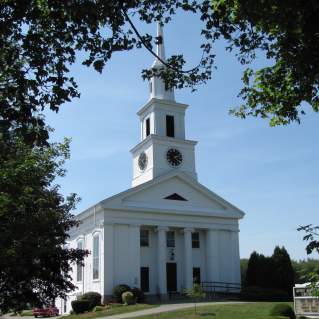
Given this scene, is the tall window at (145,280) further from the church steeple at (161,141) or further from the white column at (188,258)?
the church steeple at (161,141)

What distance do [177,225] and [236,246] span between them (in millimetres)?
6183

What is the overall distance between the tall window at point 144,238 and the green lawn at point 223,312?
514 inches

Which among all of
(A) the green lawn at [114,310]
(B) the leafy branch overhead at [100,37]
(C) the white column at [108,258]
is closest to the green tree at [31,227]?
(B) the leafy branch overhead at [100,37]

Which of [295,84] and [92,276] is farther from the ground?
[295,84]

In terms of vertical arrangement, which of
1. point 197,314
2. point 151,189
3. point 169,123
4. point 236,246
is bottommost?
point 197,314

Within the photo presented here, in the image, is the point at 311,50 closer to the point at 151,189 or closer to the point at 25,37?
the point at 25,37

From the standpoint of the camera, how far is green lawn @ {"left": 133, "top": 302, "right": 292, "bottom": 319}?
25.5 metres

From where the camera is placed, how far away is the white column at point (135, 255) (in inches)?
1566

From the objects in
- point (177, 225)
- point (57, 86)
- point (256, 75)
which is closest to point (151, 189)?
point (177, 225)

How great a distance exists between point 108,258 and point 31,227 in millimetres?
26310

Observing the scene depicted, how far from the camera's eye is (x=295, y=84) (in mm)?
10312

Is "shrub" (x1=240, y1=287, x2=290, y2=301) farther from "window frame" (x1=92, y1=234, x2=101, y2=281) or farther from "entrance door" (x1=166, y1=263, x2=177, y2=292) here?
"window frame" (x1=92, y1=234, x2=101, y2=281)

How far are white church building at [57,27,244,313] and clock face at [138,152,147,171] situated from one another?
2.1 inches

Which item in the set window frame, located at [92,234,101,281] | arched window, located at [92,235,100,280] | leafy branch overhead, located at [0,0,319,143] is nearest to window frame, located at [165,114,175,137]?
window frame, located at [92,234,101,281]
